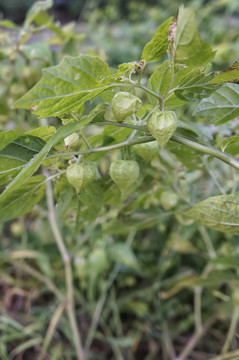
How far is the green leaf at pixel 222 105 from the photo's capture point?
0.44m

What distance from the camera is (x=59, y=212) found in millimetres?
547

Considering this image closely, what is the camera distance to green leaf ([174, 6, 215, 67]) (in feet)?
0.98

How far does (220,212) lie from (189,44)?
0.68ft

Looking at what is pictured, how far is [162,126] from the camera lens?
1.12 ft

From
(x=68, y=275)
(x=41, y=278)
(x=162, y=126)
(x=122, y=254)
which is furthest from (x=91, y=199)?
(x=41, y=278)

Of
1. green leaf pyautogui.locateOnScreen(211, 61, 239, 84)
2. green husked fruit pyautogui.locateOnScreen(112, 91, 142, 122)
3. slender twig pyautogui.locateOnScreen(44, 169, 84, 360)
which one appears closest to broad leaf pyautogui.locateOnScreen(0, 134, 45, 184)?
green husked fruit pyautogui.locateOnScreen(112, 91, 142, 122)

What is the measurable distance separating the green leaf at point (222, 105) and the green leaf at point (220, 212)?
0.10 m


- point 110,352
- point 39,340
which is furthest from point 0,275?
point 110,352

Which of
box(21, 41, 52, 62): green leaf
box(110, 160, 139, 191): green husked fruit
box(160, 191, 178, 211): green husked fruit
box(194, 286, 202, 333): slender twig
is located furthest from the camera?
box(194, 286, 202, 333): slender twig

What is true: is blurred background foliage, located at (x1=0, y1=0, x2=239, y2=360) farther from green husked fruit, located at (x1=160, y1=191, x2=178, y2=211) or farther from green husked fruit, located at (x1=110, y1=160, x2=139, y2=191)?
green husked fruit, located at (x1=110, y1=160, x2=139, y2=191)

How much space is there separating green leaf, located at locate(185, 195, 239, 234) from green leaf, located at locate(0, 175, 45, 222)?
212mm

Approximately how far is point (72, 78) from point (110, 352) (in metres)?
0.88

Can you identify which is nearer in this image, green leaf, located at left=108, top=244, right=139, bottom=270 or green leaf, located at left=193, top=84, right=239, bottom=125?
green leaf, located at left=193, top=84, right=239, bottom=125

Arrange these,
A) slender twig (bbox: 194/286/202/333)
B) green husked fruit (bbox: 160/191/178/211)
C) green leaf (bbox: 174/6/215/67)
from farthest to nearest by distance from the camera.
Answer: slender twig (bbox: 194/286/202/333), green husked fruit (bbox: 160/191/178/211), green leaf (bbox: 174/6/215/67)
